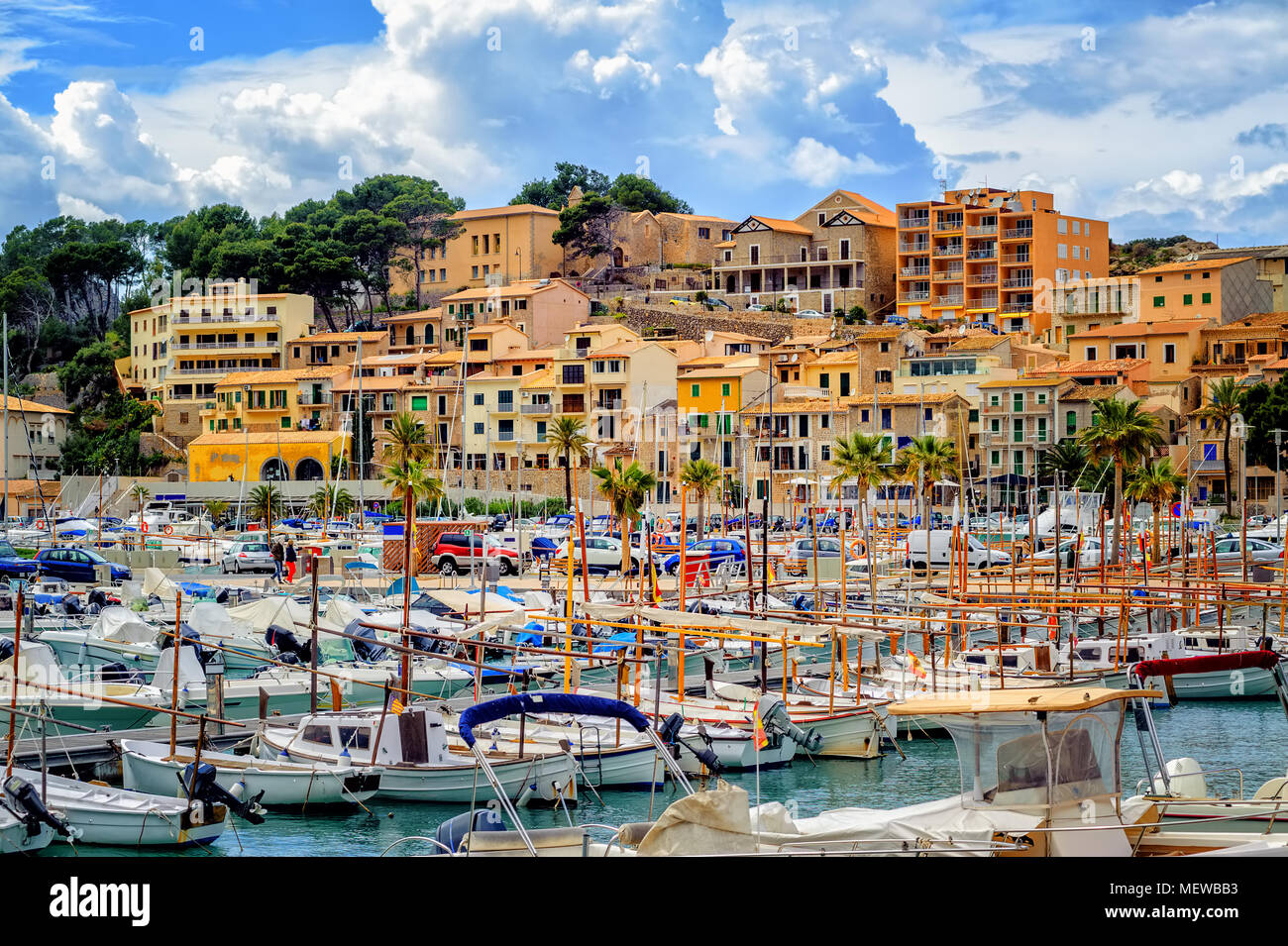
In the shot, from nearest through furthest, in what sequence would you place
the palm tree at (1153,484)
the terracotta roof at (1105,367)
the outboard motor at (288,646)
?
1. the outboard motor at (288,646)
2. the palm tree at (1153,484)
3. the terracotta roof at (1105,367)

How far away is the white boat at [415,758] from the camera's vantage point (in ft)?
72.3

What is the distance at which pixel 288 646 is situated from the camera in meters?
33.6

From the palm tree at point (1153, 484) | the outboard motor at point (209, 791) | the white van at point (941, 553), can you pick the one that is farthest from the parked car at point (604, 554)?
the outboard motor at point (209, 791)

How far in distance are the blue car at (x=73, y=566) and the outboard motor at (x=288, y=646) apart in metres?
16.0

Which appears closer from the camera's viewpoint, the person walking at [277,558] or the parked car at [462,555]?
the person walking at [277,558]

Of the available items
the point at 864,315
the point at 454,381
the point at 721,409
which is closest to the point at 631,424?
the point at 721,409

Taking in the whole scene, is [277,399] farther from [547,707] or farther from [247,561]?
[547,707]

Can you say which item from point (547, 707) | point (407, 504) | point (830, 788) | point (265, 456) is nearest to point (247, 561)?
point (407, 504)

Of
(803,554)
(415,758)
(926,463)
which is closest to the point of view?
(415,758)

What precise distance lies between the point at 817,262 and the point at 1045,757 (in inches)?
3787

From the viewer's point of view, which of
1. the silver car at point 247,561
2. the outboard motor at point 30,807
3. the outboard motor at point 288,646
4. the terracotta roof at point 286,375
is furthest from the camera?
the terracotta roof at point 286,375

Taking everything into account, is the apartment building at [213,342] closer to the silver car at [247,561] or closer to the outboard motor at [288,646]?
the silver car at [247,561]
